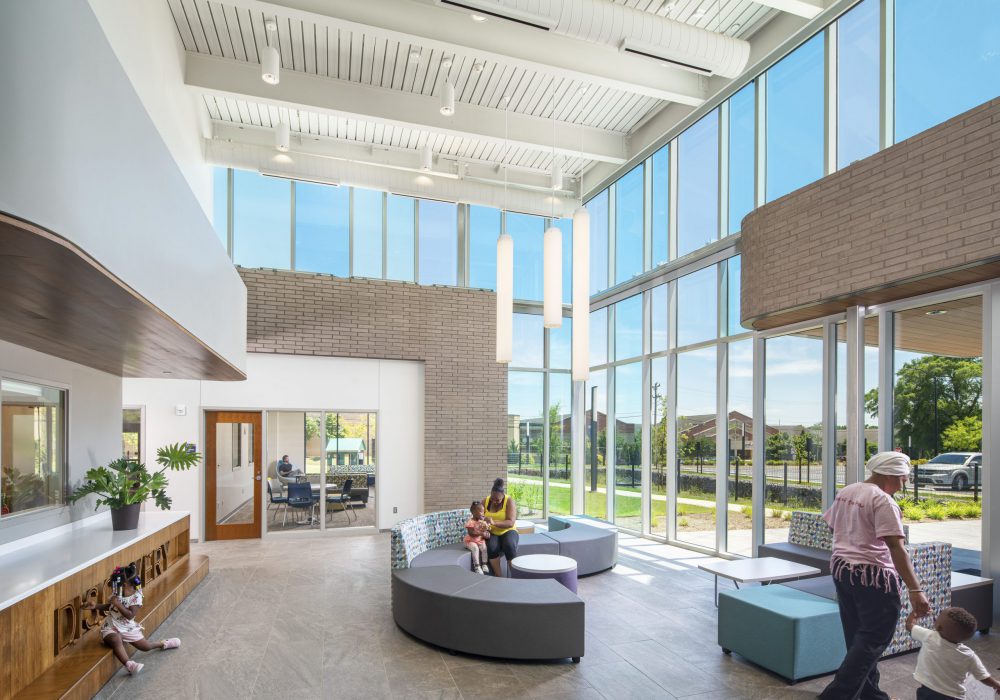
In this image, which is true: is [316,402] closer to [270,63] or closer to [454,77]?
[270,63]

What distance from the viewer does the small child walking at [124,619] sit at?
15.5 ft

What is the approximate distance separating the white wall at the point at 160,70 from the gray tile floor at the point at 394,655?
433cm

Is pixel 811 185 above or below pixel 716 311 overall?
above

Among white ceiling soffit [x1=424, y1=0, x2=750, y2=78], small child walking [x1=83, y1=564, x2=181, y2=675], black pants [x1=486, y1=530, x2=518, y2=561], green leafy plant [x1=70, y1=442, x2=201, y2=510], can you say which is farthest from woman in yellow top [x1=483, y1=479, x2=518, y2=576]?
white ceiling soffit [x1=424, y1=0, x2=750, y2=78]

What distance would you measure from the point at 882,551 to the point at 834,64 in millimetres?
5635

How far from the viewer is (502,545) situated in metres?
6.98

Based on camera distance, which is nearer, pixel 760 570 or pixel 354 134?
pixel 760 570

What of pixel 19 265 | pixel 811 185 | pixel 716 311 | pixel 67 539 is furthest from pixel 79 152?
pixel 716 311

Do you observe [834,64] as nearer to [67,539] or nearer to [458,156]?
[458,156]

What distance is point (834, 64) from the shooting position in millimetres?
6988

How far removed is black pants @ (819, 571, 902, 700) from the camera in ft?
12.3

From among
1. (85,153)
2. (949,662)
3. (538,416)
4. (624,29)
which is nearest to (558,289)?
(624,29)

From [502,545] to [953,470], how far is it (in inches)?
172

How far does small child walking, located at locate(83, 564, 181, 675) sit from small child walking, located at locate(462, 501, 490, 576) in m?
2.87
